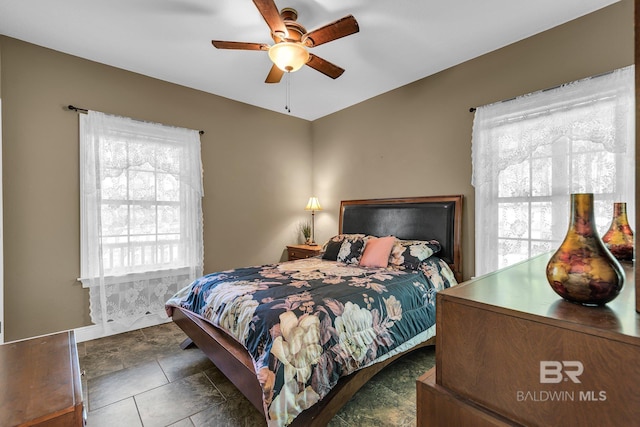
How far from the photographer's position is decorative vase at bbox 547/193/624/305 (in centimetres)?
68

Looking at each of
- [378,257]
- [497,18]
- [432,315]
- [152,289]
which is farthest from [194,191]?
[497,18]

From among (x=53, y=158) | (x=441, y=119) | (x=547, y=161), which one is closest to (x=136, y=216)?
(x=53, y=158)

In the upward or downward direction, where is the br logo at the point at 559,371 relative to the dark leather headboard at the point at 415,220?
downward

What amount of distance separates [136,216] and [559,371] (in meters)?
3.61

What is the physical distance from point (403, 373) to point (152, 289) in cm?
273

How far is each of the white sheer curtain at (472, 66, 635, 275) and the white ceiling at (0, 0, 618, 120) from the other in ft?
2.17

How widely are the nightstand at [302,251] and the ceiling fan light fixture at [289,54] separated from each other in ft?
8.09

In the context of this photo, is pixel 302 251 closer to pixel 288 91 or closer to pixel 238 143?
pixel 238 143

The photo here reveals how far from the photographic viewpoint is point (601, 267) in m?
0.68

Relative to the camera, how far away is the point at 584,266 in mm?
699

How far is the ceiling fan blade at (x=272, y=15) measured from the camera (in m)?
1.70

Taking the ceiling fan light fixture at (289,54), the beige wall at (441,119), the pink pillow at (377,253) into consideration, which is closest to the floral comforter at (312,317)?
the pink pillow at (377,253)

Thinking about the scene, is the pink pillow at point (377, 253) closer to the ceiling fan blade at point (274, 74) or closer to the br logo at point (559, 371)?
the ceiling fan blade at point (274, 74)

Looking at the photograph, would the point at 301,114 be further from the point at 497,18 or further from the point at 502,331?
the point at 502,331
